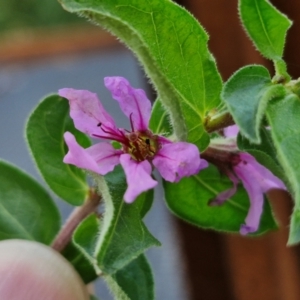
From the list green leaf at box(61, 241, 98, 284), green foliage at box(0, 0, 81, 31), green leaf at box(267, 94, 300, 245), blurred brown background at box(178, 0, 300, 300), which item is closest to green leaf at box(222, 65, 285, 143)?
green leaf at box(267, 94, 300, 245)

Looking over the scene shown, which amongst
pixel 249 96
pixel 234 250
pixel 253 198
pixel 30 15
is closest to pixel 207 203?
pixel 253 198

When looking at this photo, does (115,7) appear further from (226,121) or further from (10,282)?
(10,282)

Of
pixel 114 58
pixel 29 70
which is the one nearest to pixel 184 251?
pixel 114 58

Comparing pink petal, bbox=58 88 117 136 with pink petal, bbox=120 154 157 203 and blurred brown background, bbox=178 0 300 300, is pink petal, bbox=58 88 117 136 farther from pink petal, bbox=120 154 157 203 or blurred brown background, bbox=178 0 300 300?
blurred brown background, bbox=178 0 300 300

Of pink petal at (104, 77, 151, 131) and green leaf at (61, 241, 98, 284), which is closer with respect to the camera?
pink petal at (104, 77, 151, 131)

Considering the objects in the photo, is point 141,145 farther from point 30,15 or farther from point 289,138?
point 30,15

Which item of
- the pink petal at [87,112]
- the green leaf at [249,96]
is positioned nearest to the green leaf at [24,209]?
the pink petal at [87,112]
